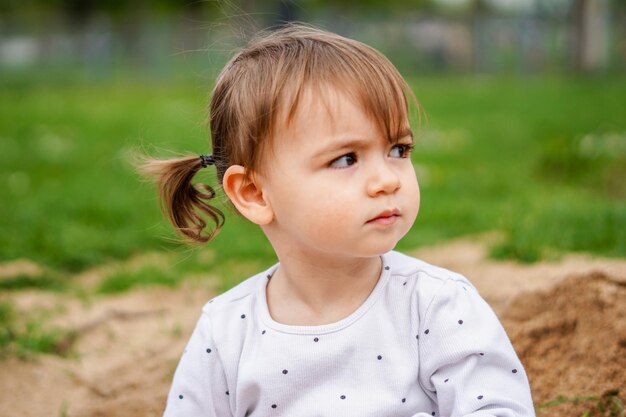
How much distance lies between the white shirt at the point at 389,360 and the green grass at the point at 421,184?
0.53 metres

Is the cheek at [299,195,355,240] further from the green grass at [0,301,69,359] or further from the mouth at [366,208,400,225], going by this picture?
the green grass at [0,301,69,359]

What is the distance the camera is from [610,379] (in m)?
2.28

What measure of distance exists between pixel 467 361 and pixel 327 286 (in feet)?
1.28

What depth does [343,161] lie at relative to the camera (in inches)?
71.3

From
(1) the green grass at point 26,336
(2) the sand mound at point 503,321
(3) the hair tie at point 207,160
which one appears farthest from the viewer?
(1) the green grass at point 26,336

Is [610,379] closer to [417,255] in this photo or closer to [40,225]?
[417,255]

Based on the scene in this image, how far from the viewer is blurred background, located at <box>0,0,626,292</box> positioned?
3.87 meters

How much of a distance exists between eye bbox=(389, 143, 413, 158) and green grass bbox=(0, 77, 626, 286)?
47cm

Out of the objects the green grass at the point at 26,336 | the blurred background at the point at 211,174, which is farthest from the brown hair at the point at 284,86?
the green grass at the point at 26,336

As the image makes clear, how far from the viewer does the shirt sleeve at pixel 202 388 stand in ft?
6.70

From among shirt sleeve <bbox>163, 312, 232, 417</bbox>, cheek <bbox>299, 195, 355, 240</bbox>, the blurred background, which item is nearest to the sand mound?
the blurred background

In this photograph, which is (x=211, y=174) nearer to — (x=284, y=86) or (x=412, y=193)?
(x=284, y=86)

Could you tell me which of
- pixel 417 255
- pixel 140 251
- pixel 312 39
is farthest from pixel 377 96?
pixel 140 251

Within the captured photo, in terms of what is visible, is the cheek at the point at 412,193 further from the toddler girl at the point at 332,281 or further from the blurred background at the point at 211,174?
the blurred background at the point at 211,174
